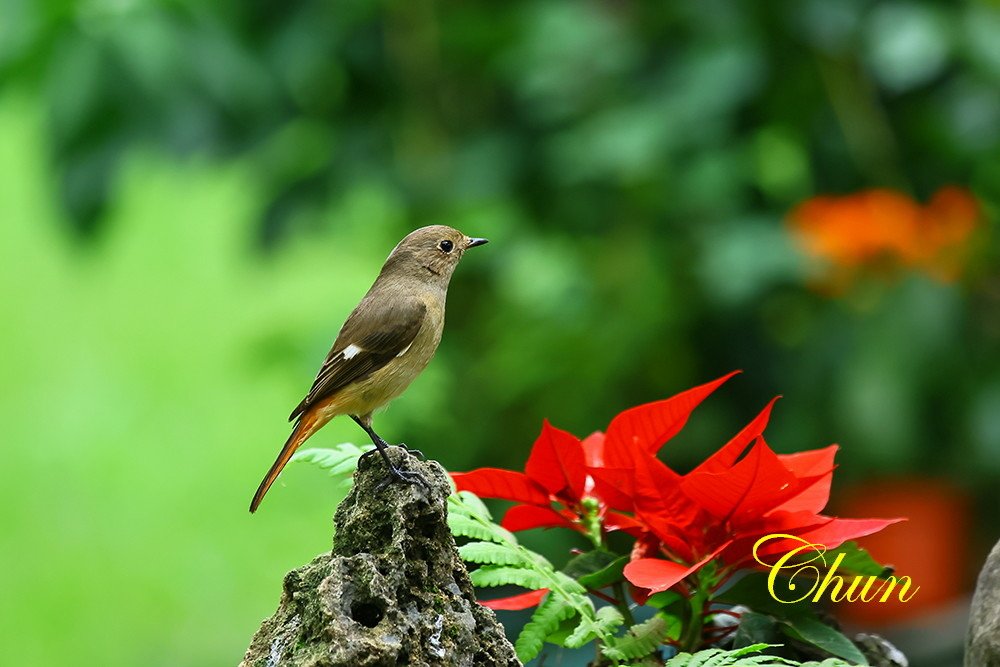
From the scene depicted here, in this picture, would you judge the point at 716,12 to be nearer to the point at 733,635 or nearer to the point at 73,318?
the point at 733,635

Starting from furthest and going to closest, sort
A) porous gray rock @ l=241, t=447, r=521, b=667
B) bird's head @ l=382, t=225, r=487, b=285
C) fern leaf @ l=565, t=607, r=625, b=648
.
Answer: bird's head @ l=382, t=225, r=487, b=285 → fern leaf @ l=565, t=607, r=625, b=648 → porous gray rock @ l=241, t=447, r=521, b=667

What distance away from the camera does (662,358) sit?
4871mm

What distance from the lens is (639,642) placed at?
1901 millimetres

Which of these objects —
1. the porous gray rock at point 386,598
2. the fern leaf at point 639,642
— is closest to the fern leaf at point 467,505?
the porous gray rock at point 386,598

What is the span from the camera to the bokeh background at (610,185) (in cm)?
435

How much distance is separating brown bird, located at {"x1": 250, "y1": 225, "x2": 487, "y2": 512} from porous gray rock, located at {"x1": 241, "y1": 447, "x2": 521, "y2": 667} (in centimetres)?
67

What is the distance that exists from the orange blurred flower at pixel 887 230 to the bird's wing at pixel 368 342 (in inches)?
84.8

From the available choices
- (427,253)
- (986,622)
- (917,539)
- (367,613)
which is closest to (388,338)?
(427,253)

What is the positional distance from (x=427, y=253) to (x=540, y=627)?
1074 mm

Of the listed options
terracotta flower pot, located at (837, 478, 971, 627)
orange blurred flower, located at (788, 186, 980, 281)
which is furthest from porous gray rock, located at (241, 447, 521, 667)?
terracotta flower pot, located at (837, 478, 971, 627)

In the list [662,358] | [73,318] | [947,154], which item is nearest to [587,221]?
[662,358]

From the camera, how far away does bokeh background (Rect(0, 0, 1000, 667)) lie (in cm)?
435

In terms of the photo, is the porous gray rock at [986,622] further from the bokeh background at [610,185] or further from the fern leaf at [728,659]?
the bokeh background at [610,185]
